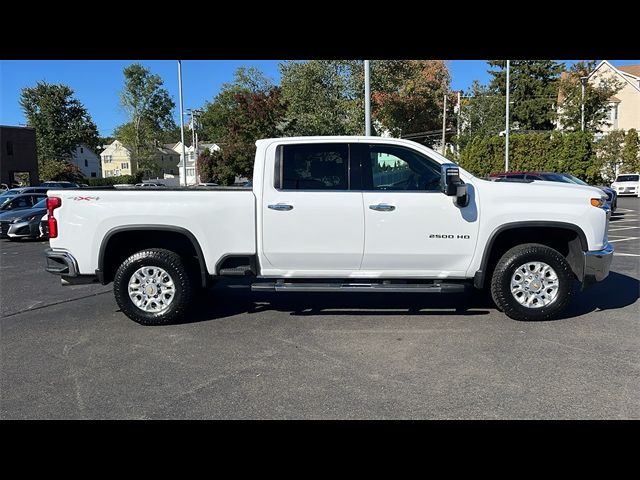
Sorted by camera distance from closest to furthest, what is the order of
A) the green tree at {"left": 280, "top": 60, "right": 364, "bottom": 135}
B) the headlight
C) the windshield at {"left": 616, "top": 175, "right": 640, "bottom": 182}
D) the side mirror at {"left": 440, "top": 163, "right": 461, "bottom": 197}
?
the side mirror at {"left": 440, "top": 163, "right": 461, "bottom": 197} → the headlight → the green tree at {"left": 280, "top": 60, "right": 364, "bottom": 135} → the windshield at {"left": 616, "top": 175, "right": 640, "bottom": 182}

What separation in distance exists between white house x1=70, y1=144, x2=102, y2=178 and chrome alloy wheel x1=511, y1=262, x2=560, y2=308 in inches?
3143

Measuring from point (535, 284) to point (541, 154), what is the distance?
27987 millimetres

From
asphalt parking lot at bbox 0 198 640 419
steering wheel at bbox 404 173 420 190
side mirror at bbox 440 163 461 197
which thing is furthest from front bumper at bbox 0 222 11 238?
side mirror at bbox 440 163 461 197

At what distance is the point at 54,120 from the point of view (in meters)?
69.6

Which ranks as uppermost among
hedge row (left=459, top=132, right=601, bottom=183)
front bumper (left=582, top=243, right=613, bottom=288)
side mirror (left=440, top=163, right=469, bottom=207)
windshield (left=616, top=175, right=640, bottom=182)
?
hedge row (left=459, top=132, right=601, bottom=183)

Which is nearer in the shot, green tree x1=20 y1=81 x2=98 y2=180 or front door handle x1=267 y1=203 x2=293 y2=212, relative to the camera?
front door handle x1=267 y1=203 x2=293 y2=212

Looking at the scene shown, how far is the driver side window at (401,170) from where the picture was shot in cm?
566

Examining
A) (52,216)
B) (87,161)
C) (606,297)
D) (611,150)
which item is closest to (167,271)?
(52,216)

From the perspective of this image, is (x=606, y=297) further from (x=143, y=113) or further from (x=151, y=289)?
(x=143, y=113)

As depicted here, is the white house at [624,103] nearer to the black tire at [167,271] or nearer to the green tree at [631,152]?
the green tree at [631,152]

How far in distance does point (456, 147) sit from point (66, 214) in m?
45.2

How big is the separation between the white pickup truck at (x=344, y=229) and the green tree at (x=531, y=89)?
148 feet

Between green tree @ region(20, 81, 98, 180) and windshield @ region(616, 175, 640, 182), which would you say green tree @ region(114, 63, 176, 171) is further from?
windshield @ region(616, 175, 640, 182)

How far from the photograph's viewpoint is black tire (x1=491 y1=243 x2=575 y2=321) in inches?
220
